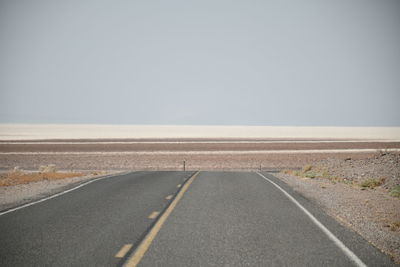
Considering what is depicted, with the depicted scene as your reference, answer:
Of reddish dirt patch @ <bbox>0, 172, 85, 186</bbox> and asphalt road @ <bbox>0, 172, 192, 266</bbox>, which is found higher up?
asphalt road @ <bbox>0, 172, 192, 266</bbox>

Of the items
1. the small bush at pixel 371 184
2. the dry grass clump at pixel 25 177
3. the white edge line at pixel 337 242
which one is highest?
the white edge line at pixel 337 242

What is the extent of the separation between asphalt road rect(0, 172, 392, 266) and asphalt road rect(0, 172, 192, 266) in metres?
0.02

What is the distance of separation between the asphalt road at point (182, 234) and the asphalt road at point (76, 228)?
0.02 meters

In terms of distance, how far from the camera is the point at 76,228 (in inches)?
302

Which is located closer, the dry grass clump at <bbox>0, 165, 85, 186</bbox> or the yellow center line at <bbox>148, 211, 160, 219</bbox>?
the yellow center line at <bbox>148, 211, 160, 219</bbox>

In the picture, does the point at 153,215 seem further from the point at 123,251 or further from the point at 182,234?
the point at 123,251

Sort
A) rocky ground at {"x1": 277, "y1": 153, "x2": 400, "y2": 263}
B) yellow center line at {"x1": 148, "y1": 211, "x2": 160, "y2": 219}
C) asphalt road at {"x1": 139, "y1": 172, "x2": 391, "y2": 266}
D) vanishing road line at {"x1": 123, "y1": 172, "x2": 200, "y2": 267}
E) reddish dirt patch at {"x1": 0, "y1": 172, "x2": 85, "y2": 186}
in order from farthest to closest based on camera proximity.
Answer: reddish dirt patch at {"x1": 0, "y1": 172, "x2": 85, "y2": 186}
yellow center line at {"x1": 148, "y1": 211, "x2": 160, "y2": 219}
rocky ground at {"x1": 277, "y1": 153, "x2": 400, "y2": 263}
asphalt road at {"x1": 139, "y1": 172, "x2": 391, "y2": 266}
vanishing road line at {"x1": 123, "y1": 172, "x2": 200, "y2": 267}

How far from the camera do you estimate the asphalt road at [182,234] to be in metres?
5.79

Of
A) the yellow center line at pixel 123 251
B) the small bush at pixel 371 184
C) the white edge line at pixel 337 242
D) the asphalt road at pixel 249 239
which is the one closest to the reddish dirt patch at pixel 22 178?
the asphalt road at pixel 249 239

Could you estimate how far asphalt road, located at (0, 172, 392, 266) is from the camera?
5.79 meters

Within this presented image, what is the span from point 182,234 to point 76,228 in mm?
2422

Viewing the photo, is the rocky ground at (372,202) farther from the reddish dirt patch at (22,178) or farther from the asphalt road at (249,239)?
the reddish dirt patch at (22,178)

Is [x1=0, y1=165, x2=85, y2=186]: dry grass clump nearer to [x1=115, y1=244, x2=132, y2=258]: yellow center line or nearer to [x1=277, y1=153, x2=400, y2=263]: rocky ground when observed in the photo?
[x1=115, y1=244, x2=132, y2=258]: yellow center line

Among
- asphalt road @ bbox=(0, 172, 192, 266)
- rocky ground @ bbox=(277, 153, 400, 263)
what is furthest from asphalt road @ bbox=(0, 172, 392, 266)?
A: rocky ground @ bbox=(277, 153, 400, 263)
